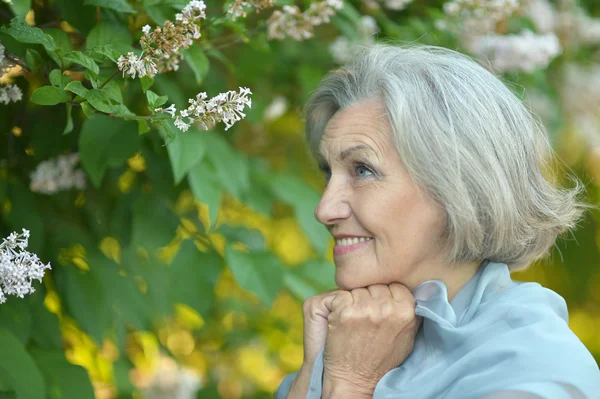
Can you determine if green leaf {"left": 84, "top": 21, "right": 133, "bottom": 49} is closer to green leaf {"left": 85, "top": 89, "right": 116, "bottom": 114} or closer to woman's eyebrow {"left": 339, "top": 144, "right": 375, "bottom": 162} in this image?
green leaf {"left": 85, "top": 89, "right": 116, "bottom": 114}

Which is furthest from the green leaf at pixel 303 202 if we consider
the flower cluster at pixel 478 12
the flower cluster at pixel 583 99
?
the flower cluster at pixel 583 99

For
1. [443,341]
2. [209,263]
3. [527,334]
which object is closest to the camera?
[527,334]

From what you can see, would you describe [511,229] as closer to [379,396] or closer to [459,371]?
[459,371]

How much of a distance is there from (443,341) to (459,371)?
4.9 inches

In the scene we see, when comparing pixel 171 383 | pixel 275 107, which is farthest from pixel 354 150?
pixel 171 383

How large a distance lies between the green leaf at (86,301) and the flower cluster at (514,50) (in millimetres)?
1713

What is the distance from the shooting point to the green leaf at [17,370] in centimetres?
167

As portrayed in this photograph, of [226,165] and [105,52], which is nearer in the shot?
[105,52]

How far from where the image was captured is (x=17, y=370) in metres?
1.68

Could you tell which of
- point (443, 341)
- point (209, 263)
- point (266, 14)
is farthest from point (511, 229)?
point (266, 14)

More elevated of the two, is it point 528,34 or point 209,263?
point 528,34

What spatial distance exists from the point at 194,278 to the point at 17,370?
2.40ft

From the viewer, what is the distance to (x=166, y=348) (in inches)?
109

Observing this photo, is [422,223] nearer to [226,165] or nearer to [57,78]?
[226,165]
